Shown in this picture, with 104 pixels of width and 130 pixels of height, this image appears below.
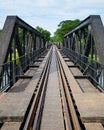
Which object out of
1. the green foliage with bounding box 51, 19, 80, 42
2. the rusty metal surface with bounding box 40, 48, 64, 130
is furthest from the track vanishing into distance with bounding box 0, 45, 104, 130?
the green foliage with bounding box 51, 19, 80, 42

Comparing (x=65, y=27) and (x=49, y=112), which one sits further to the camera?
(x=65, y=27)

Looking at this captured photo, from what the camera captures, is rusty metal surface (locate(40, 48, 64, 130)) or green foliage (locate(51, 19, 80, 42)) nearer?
rusty metal surface (locate(40, 48, 64, 130))

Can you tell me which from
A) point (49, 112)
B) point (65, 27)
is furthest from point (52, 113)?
point (65, 27)

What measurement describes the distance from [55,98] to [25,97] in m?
1.10

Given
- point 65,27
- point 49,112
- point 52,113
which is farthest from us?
point 65,27

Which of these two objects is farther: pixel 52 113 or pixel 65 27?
pixel 65 27

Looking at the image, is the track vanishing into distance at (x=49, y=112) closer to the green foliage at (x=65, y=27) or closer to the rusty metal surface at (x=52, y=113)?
the rusty metal surface at (x=52, y=113)

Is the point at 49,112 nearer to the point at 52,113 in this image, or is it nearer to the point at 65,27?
the point at 52,113

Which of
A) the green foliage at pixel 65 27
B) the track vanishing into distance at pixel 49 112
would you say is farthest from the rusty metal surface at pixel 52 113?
the green foliage at pixel 65 27

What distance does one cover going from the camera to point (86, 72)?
672 inches

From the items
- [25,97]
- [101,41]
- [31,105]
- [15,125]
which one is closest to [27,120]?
[15,125]

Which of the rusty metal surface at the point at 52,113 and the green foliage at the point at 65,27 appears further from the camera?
the green foliage at the point at 65,27

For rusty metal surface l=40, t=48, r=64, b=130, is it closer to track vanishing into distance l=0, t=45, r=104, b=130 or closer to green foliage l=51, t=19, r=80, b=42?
track vanishing into distance l=0, t=45, r=104, b=130

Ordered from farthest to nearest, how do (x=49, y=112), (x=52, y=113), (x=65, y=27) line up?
(x=65, y=27) < (x=49, y=112) < (x=52, y=113)
